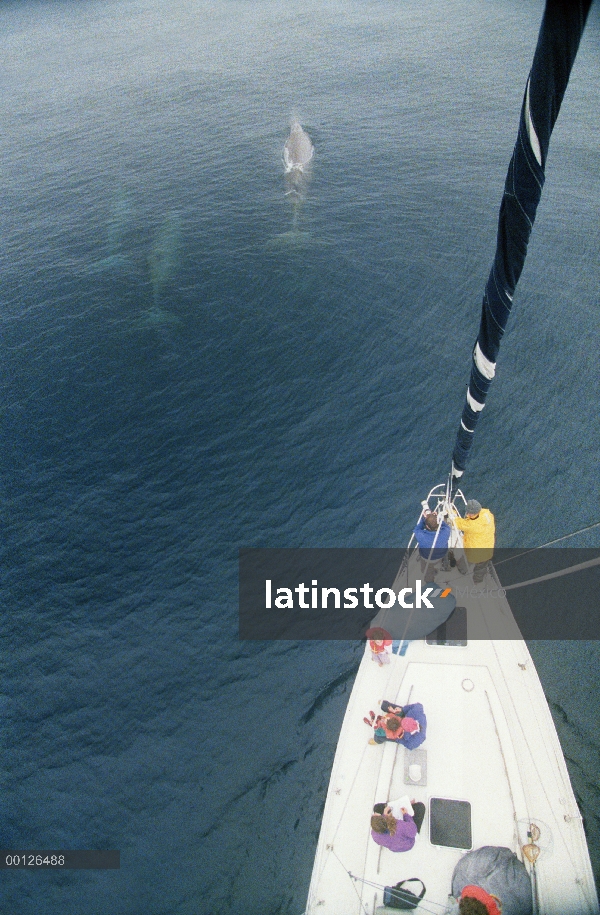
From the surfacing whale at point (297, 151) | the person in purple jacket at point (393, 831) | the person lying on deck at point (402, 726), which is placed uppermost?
the surfacing whale at point (297, 151)

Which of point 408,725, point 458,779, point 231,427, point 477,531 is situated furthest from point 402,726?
point 231,427

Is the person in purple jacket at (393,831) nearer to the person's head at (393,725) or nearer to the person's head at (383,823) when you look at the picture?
the person's head at (383,823)

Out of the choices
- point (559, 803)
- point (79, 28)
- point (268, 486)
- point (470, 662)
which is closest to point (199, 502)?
point (268, 486)

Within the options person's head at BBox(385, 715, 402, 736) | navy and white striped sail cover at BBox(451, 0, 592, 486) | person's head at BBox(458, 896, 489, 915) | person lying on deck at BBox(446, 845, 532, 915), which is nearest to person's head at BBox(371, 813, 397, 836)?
person lying on deck at BBox(446, 845, 532, 915)

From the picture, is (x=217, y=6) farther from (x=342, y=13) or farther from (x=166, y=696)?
(x=166, y=696)

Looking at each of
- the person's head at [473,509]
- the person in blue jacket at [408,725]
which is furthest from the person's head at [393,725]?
the person's head at [473,509]

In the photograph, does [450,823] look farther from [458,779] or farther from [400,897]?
[400,897]

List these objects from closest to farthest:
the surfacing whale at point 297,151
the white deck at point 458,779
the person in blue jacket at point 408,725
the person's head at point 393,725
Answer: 1. the white deck at point 458,779
2. the person in blue jacket at point 408,725
3. the person's head at point 393,725
4. the surfacing whale at point 297,151
